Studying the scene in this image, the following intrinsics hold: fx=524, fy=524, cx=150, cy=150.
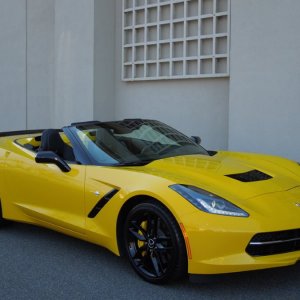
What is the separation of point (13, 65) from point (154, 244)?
34.6 feet

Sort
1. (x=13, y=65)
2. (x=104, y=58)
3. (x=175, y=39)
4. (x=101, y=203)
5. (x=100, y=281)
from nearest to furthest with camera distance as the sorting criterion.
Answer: (x=100, y=281) → (x=101, y=203) → (x=175, y=39) → (x=104, y=58) → (x=13, y=65)

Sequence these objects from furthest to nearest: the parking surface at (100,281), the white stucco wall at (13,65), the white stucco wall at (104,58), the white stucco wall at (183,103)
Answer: the white stucco wall at (13,65) → the white stucco wall at (104,58) → the white stucco wall at (183,103) → the parking surface at (100,281)

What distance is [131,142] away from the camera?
16.8ft

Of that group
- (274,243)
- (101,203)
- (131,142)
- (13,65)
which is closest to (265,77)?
(131,142)

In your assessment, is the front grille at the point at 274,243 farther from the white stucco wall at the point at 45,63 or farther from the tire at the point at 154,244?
the white stucco wall at the point at 45,63

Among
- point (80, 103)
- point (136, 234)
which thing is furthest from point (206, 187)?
point (80, 103)

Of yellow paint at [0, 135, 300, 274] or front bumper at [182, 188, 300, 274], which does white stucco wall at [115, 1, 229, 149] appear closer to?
yellow paint at [0, 135, 300, 274]

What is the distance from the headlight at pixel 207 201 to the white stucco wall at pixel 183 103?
17.2ft

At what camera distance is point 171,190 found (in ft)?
12.8

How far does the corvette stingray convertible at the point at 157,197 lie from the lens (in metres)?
3.63

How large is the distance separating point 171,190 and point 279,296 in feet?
3.57

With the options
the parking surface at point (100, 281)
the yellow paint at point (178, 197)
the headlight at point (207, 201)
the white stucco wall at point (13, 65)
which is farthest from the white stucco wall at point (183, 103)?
the headlight at point (207, 201)

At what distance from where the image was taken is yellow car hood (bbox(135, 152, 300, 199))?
401cm

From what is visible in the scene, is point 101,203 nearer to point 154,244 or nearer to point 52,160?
point 154,244
